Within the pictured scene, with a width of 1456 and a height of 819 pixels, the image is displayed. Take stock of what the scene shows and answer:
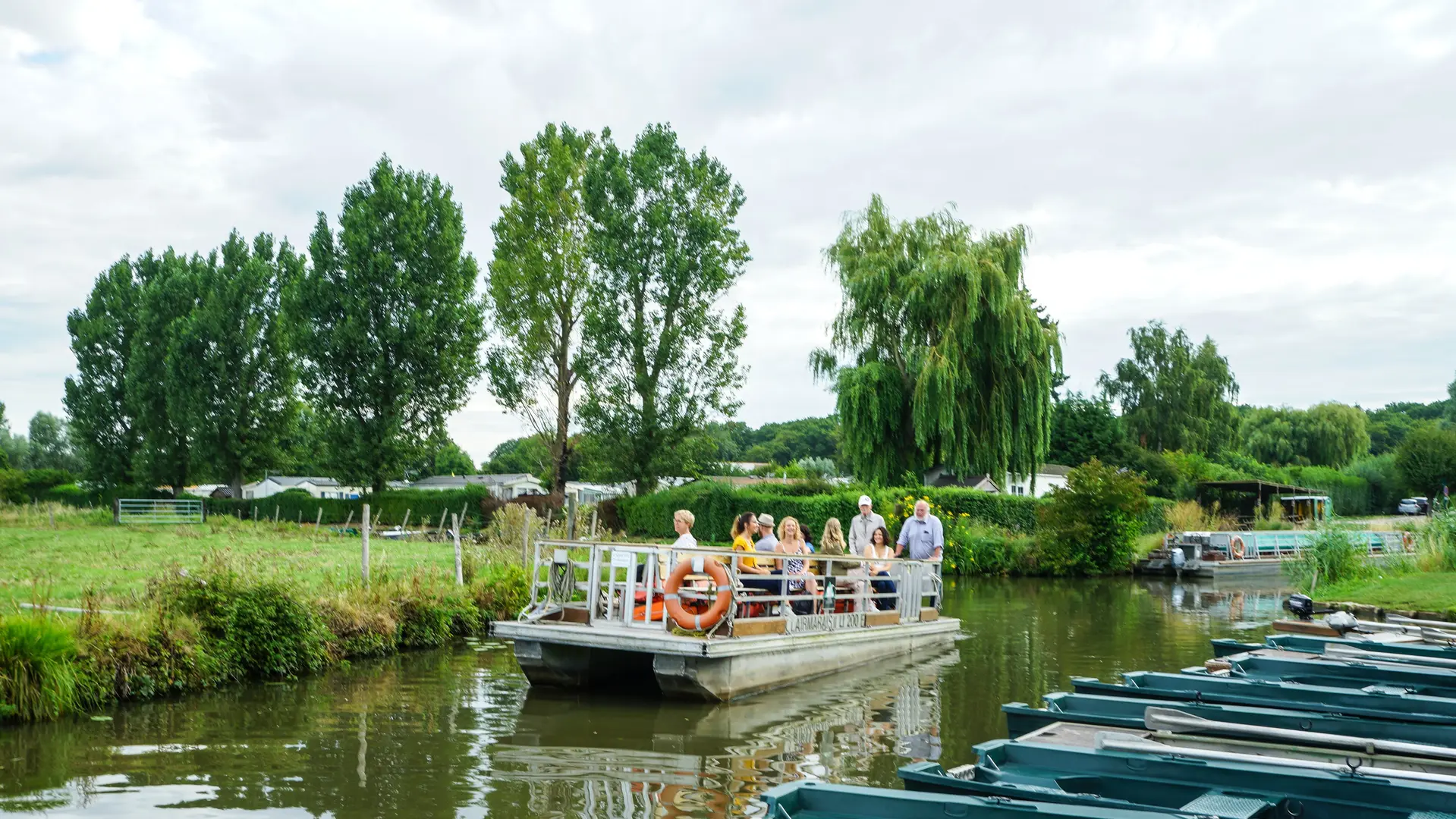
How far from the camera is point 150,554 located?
81.3 feet

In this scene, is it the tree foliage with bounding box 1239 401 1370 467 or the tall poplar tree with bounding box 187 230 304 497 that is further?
the tree foliage with bounding box 1239 401 1370 467

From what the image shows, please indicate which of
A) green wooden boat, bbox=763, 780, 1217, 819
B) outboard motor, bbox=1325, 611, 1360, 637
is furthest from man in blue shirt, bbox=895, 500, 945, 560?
green wooden boat, bbox=763, 780, 1217, 819

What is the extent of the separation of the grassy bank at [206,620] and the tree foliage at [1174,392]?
5750cm

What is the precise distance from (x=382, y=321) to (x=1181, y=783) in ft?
145

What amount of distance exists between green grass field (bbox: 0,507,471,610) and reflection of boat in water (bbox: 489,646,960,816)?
5.45m

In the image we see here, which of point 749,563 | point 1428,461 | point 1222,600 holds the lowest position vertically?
point 1222,600

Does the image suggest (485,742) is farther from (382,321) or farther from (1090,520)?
(382,321)

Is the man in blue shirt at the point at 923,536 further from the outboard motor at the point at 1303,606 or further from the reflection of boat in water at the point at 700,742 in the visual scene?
the outboard motor at the point at 1303,606

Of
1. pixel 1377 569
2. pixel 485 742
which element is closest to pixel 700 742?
pixel 485 742

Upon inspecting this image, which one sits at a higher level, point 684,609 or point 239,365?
point 239,365

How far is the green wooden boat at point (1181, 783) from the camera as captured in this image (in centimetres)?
476

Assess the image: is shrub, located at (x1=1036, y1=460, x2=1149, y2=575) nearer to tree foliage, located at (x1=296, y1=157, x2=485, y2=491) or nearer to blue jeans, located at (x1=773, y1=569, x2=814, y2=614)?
blue jeans, located at (x1=773, y1=569, x2=814, y2=614)

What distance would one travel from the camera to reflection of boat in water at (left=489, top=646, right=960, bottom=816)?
8297mm

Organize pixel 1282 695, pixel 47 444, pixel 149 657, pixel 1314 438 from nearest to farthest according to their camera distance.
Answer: pixel 1282 695, pixel 149 657, pixel 1314 438, pixel 47 444
